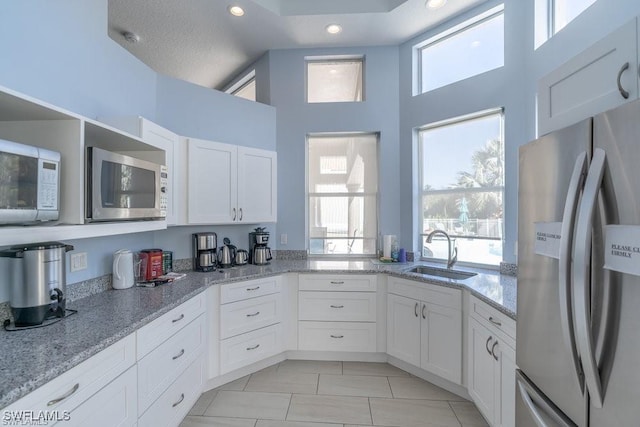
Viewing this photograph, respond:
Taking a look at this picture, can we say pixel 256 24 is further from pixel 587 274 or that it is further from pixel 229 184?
pixel 587 274

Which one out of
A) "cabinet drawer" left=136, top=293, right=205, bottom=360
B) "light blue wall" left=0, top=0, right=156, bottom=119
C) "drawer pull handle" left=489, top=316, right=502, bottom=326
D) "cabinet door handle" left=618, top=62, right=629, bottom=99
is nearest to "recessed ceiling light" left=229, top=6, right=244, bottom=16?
"light blue wall" left=0, top=0, right=156, bottom=119

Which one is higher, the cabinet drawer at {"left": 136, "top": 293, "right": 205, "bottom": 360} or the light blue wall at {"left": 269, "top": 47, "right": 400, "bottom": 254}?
the light blue wall at {"left": 269, "top": 47, "right": 400, "bottom": 254}

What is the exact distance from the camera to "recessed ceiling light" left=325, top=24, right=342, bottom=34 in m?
2.96

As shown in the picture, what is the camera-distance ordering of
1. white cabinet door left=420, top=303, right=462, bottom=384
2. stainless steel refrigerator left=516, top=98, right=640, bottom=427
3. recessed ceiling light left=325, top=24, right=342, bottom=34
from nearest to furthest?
stainless steel refrigerator left=516, top=98, right=640, bottom=427, white cabinet door left=420, top=303, right=462, bottom=384, recessed ceiling light left=325, top=24, right=342, bottom=34

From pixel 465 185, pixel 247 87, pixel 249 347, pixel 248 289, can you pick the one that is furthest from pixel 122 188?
pixel 465 185

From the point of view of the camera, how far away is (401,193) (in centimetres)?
329

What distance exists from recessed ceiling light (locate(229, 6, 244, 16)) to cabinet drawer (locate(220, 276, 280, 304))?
257 centimetres

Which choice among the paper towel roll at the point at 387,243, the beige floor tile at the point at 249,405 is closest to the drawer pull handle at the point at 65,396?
the beige floor tile at the point at 249,405

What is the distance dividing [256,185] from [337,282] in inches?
50.7

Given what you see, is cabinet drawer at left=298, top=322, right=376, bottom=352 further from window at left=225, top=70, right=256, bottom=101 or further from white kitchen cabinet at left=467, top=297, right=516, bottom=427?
window at left=225, top=70, right=256, bottom=101

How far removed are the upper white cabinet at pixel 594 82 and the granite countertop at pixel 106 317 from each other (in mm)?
1033

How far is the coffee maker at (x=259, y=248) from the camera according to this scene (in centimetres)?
297

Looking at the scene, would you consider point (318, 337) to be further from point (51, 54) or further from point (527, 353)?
point (51, 54)

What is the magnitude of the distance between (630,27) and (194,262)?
3013mm
